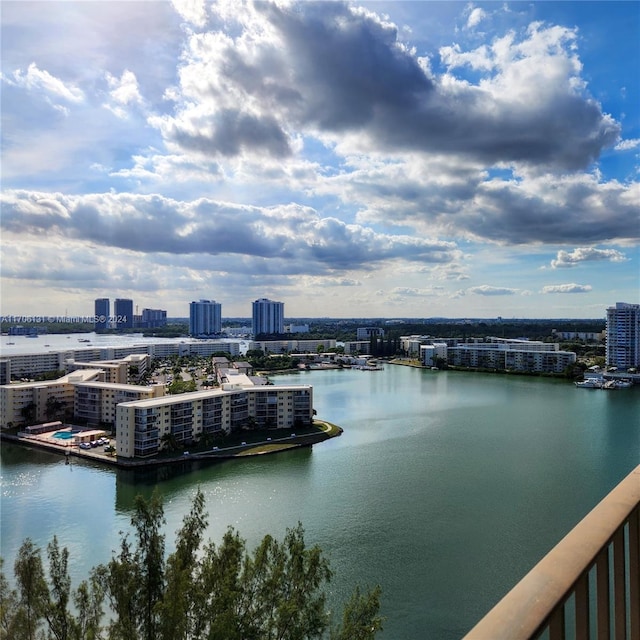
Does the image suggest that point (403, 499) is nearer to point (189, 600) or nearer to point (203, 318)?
point (189, 600)

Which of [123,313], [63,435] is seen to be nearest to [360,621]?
[63,435]

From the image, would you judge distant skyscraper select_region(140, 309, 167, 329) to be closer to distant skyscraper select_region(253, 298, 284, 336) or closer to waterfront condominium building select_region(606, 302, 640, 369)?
distant skyscraper select_region(253, 298, 284, 336)

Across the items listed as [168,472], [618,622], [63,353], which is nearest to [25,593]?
[618,622]

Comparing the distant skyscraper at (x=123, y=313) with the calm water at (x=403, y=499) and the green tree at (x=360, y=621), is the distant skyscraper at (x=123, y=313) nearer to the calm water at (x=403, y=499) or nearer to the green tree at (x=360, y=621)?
the calm water at (x=403, y=499)

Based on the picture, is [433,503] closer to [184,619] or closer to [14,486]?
[184,619]

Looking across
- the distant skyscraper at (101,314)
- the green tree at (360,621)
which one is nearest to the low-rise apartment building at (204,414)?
the green tree at (360,621)

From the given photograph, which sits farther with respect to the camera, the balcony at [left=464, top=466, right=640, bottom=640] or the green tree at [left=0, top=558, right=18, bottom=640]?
the green tree at [left=0, top=558, right=18, bottom=640]

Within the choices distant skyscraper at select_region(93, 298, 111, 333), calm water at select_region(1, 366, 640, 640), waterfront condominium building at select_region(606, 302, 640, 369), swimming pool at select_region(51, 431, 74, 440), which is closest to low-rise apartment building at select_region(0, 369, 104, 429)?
swimming pool at select_region(51, 431, 74, 440)
